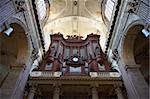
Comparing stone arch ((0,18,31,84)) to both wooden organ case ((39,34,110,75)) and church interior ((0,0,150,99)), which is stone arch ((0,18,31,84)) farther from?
wooden organ case ((39,34,110,75))

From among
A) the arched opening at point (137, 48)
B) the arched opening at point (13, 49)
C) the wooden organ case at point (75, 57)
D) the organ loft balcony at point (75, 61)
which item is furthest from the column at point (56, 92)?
the arched opening at point (137, 48)

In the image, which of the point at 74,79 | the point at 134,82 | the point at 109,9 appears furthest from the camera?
the point at 109,9

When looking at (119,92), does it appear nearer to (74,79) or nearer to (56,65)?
(74,79)

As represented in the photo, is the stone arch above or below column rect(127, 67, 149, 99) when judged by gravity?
above

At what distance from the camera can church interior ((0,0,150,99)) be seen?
32.1ft

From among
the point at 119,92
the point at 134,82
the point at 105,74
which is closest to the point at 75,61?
the point at 105,74

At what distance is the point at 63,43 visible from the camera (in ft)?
59.3

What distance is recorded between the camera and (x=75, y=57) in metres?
15.5

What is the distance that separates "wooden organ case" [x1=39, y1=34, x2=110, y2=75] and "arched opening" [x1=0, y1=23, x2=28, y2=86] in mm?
2112

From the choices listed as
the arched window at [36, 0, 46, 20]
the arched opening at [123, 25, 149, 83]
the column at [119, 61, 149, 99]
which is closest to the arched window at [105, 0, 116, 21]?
the arched opening at [123, 25, 149, 83]

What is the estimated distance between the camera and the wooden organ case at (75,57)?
13695 mm

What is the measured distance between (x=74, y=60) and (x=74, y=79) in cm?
327

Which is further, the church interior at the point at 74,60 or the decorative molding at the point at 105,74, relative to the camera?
the decorative molding at the point at 105,74

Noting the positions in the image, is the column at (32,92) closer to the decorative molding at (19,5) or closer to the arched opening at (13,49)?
the arched opening at (13,49)
